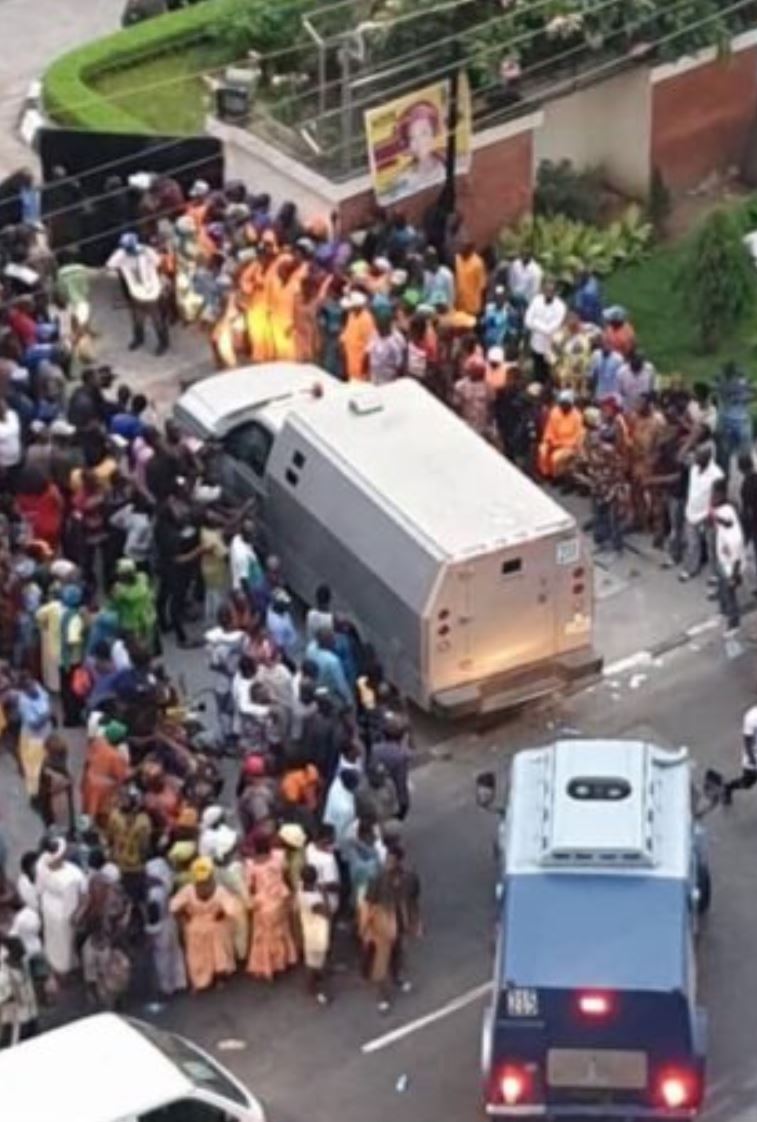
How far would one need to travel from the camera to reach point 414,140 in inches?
1284

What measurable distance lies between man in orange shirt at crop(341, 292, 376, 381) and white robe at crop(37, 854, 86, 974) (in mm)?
8522

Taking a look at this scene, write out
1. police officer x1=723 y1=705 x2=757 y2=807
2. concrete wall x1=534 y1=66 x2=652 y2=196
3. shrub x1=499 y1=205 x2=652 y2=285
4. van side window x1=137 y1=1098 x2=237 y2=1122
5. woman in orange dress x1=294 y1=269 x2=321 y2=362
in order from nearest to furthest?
van side window x1=137 y1=1098 x2=237 y2=1122 → police officer x1=723 y1=705 x2=757 y2=807 → woman in orange dress x1=294 y1=269 x2=321 y2=362 → shrub x1=499 y1=205 x2=652 y2=285 → concrete wall x1=534 y1=66 x2=652 y2=196

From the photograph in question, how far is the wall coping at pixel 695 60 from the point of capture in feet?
114

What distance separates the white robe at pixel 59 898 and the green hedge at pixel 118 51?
14.6 meters

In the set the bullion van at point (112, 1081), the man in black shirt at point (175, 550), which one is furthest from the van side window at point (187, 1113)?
the man in black shirt at point (175, 550)

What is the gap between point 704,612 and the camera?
92.0 ft

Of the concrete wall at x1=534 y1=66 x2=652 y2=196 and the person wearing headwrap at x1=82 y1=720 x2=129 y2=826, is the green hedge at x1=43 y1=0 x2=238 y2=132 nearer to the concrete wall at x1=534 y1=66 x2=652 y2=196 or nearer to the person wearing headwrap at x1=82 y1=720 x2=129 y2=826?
the concrete wall at x1=534 y1=66 x2=652 y2=196

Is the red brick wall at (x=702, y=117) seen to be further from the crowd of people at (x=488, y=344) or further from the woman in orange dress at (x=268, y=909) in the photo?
the woman in orange dress at (x=268, y=909)

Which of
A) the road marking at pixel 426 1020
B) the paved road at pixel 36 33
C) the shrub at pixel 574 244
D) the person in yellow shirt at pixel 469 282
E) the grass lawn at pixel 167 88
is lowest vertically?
the paved road at pixel 36 33

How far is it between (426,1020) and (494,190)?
12728 mm

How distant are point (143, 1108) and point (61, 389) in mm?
9889

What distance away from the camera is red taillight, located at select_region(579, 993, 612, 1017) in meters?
20.8

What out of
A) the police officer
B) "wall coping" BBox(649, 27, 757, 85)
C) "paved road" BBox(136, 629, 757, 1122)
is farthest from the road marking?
"wall coping" BBox(649, 27, 757, 85)

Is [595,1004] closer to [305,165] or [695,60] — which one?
[305,165]
